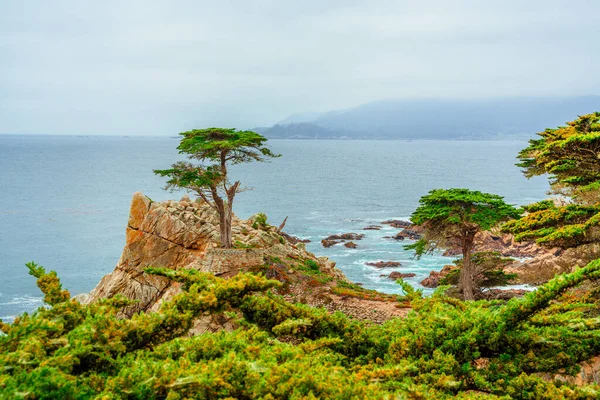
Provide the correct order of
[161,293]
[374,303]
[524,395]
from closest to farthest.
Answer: [524,395], [374,303], [161,293]

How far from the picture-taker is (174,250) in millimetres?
25438

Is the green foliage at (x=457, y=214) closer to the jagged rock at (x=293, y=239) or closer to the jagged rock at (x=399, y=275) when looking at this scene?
the jagged rock at (x=399, y=275)

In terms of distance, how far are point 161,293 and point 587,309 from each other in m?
17.8

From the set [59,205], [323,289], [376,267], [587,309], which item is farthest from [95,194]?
[587,309]

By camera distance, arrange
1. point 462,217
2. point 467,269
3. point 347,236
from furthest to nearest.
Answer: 1. point 347,236
2. point 467,269
3. point 462,217

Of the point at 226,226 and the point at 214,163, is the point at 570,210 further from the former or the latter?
the point at 214,163

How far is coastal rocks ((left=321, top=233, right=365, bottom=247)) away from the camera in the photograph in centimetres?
4734

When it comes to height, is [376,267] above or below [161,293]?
below

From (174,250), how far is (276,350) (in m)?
20.0

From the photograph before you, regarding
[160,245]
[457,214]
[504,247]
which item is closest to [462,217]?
[457,214]

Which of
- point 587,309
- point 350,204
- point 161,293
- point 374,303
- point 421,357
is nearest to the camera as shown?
point 421,357

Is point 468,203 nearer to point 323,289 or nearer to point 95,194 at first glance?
point 323,289

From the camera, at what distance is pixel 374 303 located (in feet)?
65.0

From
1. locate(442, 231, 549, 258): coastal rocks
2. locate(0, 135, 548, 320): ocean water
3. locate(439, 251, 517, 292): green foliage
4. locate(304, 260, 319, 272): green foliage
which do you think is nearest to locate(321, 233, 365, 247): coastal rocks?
locate(0, 135, 548, 320): ocean water
